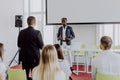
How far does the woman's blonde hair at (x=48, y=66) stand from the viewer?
7.63 feet

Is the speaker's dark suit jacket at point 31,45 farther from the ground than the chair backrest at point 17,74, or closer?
farther from the ground

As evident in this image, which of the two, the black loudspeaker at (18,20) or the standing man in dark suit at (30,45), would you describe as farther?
the black loudspeaker at (18,20)

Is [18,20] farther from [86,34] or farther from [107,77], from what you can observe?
[107,77]

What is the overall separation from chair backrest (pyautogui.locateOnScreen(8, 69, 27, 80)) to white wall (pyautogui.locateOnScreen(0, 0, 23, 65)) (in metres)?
4.43

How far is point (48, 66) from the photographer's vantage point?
2.35 m

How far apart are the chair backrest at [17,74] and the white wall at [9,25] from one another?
14.5ft

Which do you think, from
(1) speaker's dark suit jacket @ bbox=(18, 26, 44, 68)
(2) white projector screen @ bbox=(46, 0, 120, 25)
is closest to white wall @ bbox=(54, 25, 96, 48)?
(2) white projector screen @ bbox=(46, 0, 120, 25)

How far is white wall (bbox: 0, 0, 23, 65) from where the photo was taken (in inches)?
285

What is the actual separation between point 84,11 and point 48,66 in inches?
210

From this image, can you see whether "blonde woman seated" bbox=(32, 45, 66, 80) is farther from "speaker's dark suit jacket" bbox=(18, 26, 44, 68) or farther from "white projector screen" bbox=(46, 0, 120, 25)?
"white projector screen" bbox=(46, 0, 120, 25)

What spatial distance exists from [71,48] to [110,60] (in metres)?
3.33

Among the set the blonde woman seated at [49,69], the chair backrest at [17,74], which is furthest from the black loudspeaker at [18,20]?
the blonde woman seated at [49,69]

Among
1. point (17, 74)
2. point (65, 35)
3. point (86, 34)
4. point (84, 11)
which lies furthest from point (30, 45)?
point (86, 34)

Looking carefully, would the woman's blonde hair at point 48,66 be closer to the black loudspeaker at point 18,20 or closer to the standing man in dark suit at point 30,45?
the standing man in dark suit at point 30,45
